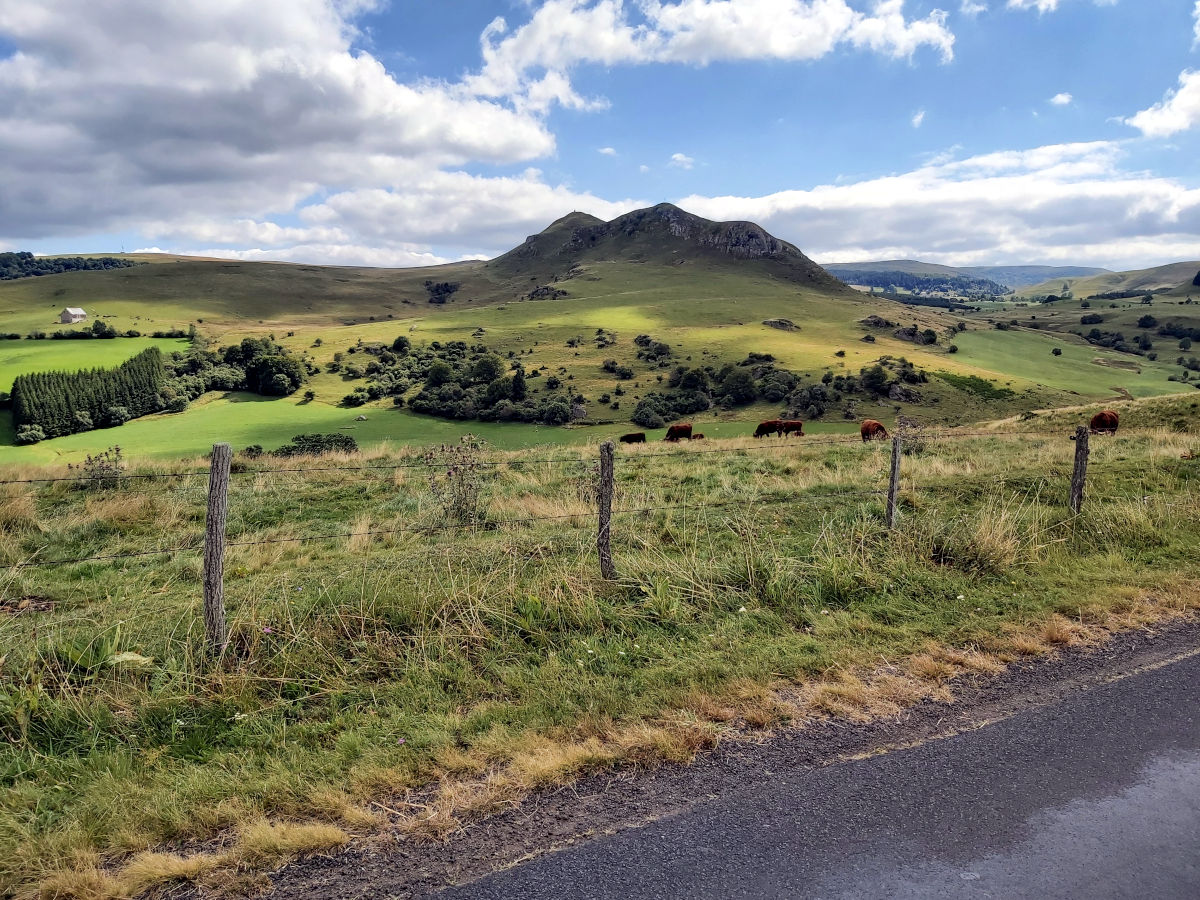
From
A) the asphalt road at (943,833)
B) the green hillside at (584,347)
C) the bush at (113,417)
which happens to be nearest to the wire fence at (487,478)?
the asphalt road at (943,833)

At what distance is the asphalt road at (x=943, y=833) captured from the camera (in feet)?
13.3

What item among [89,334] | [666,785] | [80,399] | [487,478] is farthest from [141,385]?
[666,785]

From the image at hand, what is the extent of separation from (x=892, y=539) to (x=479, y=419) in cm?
6154

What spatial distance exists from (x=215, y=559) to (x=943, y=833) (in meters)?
6.81

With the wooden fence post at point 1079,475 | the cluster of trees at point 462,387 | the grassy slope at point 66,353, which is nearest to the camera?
the wooden fence post at point 1079,475

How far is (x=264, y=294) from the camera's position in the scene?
18100 centimetres

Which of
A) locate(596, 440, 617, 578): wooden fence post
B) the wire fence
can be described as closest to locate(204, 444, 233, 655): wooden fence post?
the wire fence

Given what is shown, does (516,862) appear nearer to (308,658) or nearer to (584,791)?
(584,791)

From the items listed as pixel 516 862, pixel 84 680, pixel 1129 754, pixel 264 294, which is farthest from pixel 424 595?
pixel 264 294

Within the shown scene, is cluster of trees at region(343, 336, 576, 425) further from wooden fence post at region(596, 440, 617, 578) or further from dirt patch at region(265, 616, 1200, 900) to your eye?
dirt patch at region(265, 616, 1200, 900)

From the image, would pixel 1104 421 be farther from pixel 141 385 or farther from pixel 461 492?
pixel 141 385

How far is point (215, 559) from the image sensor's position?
6.57 m

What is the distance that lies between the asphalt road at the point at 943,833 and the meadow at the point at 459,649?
30.5 inches

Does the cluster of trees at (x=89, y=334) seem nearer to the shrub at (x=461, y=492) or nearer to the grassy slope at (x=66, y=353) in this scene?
the grassy slope at (x=66, y=353)
